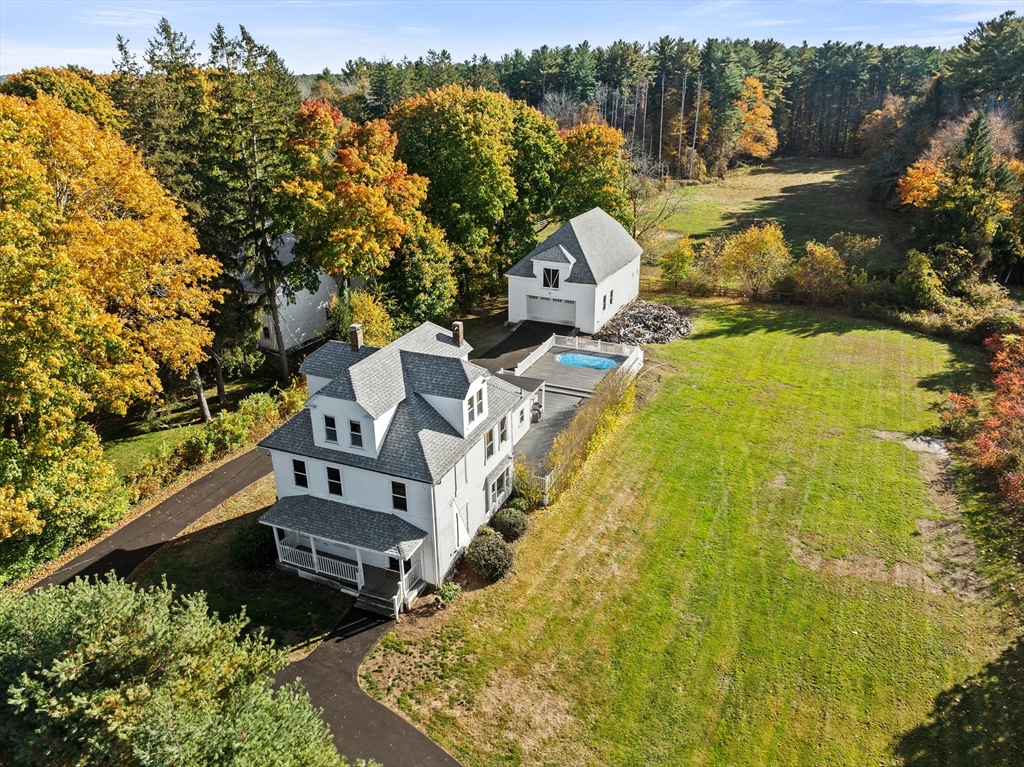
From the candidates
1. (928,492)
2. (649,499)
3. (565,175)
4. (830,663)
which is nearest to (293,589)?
(649,499)

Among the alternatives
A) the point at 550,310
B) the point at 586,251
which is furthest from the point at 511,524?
the point at 586,251

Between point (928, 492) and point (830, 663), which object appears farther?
point (928, 492)

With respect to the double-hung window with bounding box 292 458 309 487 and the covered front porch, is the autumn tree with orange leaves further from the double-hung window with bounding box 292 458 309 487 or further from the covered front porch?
the covered front porch

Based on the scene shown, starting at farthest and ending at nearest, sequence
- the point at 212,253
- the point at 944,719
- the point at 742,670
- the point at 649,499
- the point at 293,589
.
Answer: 1. the point at 212,253
2. the point at 649,499
3. the point at 293,589
4. the point at 742,670
5. the point at 944,719

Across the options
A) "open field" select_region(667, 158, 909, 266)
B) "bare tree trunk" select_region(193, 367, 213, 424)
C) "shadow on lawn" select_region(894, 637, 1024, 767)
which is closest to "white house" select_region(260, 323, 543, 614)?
"bare tree trunk" select_region(193, 367, 213, 424)

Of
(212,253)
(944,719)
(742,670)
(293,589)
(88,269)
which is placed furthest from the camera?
(212,253)

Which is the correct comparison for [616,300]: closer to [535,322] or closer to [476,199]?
[535,322]

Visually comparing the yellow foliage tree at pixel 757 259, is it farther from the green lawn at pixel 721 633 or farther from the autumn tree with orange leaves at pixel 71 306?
the autumn tree with orange leaves at pixel 71 306

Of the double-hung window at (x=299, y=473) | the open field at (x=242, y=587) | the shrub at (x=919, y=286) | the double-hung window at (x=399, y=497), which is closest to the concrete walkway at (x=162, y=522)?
the open field at (x=242, y=587)
